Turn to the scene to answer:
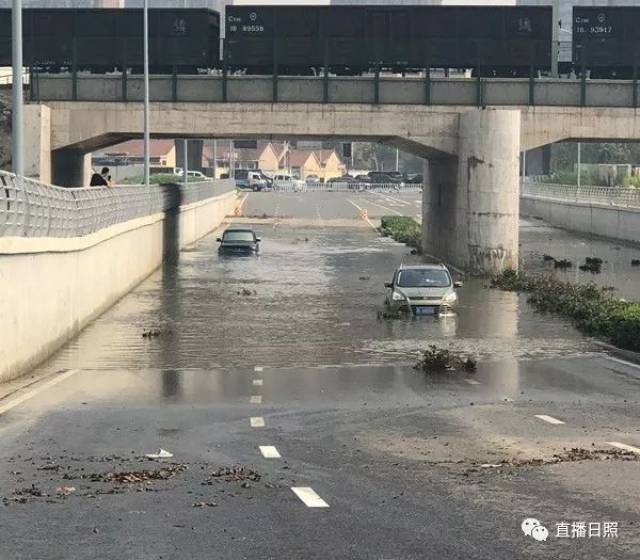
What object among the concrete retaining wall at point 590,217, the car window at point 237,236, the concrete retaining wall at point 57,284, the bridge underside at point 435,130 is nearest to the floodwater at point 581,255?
the concrete retaining wall at point 590,217

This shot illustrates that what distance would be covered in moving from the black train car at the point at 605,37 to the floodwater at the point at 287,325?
13.2 metres

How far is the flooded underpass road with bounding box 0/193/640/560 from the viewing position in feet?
32.8

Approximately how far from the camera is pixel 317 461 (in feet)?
45.2

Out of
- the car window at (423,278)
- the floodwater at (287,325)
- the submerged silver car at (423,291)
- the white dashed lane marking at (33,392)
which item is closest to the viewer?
the white dashed lane marking at (33,392)

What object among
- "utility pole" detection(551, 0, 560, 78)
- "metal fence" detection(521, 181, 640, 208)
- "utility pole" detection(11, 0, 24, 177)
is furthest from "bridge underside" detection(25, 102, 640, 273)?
"utility pole" detection(11, 0, 24, 177)

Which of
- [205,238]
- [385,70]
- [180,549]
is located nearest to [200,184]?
[205,238]

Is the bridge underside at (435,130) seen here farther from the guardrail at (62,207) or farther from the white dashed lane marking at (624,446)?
the white dashed lane marking at (624,446)

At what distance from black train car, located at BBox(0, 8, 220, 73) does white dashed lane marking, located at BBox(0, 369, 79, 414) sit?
3218 cm

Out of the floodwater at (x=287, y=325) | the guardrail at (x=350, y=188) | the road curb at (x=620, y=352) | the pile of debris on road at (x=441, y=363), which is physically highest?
the guardrail at (x=350, y=188)

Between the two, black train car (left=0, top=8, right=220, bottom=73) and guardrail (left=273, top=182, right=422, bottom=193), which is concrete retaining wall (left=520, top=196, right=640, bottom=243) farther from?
guardrail (left=273, top=182, right=422, bottom=193)

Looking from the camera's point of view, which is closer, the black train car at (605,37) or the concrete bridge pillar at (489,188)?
the concrete bridge pillar at (489,188)

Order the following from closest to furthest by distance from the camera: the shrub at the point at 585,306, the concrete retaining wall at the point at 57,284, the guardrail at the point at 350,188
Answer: the concrete retaining wall at the point at 57,284, the shrub at the point at 585,306, the guardrail at the point at 350,188

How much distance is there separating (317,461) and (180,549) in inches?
173

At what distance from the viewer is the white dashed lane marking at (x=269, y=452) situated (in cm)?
1411
